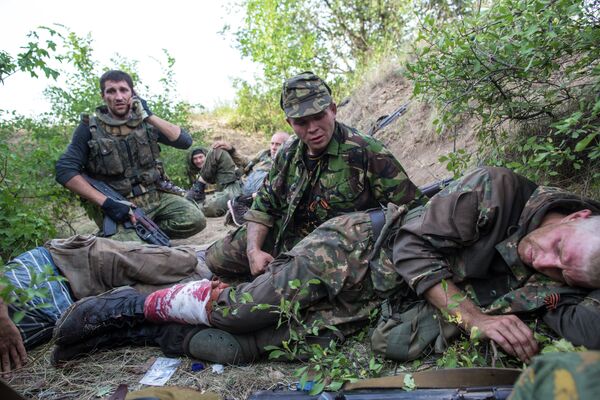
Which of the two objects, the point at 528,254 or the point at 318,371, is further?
the point at 318,371

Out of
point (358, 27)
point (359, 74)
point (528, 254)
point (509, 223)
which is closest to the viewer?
point (528, 254)

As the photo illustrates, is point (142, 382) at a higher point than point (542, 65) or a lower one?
lower

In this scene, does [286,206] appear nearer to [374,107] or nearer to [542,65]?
[542,65]

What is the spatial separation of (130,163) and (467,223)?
3.63 meters

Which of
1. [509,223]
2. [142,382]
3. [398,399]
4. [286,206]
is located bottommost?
[398,399]

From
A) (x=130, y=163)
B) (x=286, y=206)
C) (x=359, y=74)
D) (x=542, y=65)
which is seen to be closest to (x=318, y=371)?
(x=286, y=206)

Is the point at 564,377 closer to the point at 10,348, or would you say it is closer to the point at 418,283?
the point at 418,283

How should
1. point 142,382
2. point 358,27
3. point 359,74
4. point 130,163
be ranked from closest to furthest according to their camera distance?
point 142,382 → point 130,163 → point 359,74 → point 358,27

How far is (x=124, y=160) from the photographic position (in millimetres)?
4648

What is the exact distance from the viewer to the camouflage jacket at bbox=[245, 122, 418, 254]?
2.79 meters

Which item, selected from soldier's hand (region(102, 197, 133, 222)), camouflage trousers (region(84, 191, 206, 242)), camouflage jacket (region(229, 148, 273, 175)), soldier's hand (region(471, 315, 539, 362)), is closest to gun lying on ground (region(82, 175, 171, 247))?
soldier's hand (region(102, 197, 133, 222))

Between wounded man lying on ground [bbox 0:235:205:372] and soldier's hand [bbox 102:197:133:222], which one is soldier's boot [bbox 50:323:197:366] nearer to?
wounded man lying on ground [bbox 0:235:205:372]

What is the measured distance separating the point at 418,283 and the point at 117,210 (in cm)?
314

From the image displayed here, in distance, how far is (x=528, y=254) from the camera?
1888 millimetres
